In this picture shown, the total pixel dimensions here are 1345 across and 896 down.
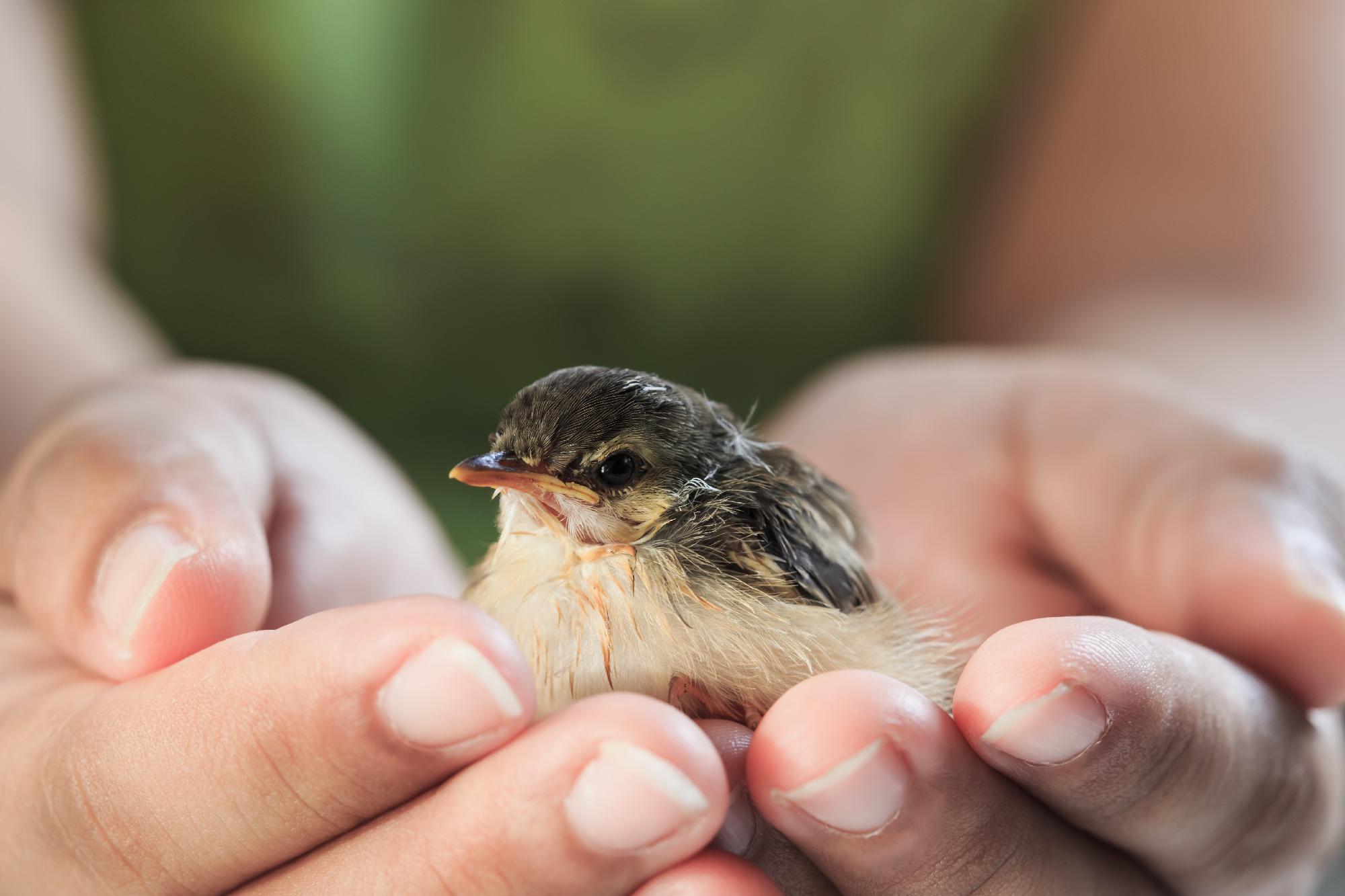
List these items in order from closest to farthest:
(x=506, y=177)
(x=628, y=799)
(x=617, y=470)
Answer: (x=628, y=799), (x=617, y=470), (x=506, y=177)

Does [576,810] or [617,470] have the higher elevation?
[617,470]

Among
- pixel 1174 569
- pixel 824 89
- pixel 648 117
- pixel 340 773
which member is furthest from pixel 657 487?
pixel 824 89

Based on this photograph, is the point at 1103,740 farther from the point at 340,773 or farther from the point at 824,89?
the point at 824,89

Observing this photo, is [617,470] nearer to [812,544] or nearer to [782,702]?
[812,544]

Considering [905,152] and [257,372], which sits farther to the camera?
[905,152]

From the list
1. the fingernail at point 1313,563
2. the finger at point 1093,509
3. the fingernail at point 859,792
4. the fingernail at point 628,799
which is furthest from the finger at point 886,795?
the fingernail at point 1313,563

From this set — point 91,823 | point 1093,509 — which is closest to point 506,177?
point 1093,509
